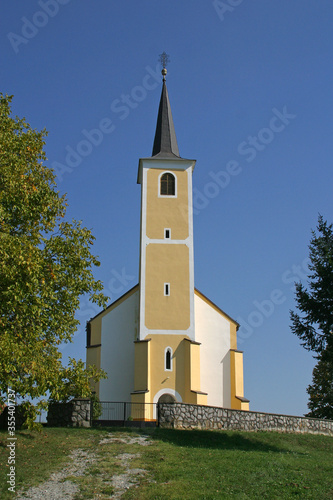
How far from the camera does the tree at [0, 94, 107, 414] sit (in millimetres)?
12062

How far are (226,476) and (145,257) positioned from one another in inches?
628

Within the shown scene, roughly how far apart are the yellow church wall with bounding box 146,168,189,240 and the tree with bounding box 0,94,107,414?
12.4 meters

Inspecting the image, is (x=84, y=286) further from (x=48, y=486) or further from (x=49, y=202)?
(x=48, y=486)

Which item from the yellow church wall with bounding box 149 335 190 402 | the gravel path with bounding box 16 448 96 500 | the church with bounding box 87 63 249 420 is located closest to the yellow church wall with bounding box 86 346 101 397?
the church with bounding box 87 63 249 420

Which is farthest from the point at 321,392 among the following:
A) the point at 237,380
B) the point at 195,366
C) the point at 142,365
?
the point at 142,365

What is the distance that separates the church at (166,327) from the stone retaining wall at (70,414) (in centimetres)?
612

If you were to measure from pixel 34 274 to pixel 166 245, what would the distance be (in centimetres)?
1526

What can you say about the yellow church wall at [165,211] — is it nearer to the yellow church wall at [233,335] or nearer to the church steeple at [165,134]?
the church steeple at [165,134]

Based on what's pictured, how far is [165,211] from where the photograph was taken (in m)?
28.0

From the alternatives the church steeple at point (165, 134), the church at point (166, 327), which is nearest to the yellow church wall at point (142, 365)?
the church at point (166, 327)

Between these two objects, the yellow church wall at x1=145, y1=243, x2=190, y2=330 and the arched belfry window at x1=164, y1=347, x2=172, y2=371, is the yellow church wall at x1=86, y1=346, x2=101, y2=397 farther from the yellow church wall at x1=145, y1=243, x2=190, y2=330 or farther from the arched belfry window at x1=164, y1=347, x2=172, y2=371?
the arched belfry window at x1=164, y1=347, x2=172, y2=371

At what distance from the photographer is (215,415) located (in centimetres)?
1930

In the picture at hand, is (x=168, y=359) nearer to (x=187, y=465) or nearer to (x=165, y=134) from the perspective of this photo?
(x=187, y=465)

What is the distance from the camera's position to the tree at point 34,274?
12062 mm
